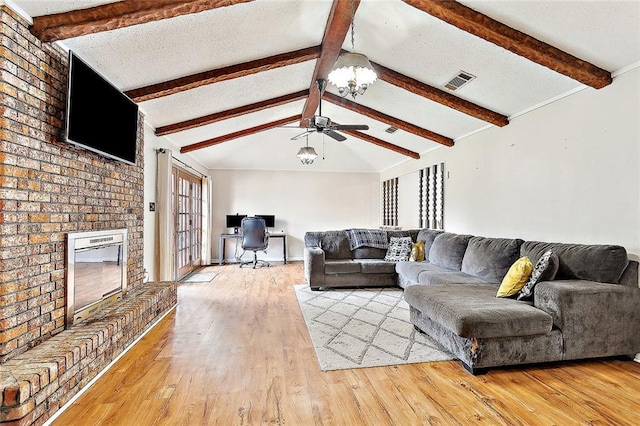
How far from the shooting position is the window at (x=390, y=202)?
7.92 metres

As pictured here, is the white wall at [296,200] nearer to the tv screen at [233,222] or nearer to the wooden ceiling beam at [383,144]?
the tv screen at [233,222]

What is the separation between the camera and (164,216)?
464 cm

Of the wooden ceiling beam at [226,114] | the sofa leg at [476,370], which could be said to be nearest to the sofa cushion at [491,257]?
the sofa leg at [476,370]

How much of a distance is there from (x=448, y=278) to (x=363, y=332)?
118cm

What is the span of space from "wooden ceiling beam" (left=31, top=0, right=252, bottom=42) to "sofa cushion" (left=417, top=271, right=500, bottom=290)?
3334mm

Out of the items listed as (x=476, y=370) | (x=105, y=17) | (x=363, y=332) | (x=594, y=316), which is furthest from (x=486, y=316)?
(x=105, y=17)

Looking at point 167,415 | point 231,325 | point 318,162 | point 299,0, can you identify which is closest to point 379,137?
point 318,162

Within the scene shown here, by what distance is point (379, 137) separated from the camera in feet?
22.2

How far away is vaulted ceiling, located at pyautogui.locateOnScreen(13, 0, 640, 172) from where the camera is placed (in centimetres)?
240

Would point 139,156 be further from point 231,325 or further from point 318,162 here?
point 318,162

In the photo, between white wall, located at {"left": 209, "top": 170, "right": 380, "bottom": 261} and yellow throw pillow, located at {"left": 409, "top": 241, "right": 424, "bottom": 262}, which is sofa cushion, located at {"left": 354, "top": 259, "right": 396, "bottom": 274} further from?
white wall, located at {"left": 209, "top": 170, "right": 380, "bottom": 261}

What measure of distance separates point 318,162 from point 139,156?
198 inches

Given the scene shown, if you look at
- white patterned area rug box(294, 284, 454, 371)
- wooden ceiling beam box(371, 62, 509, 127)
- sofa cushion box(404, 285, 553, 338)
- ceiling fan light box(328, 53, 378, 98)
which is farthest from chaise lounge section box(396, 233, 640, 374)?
wooden ceiling beam box(371, 62, 509, 127)

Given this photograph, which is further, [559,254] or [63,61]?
[559,254]
